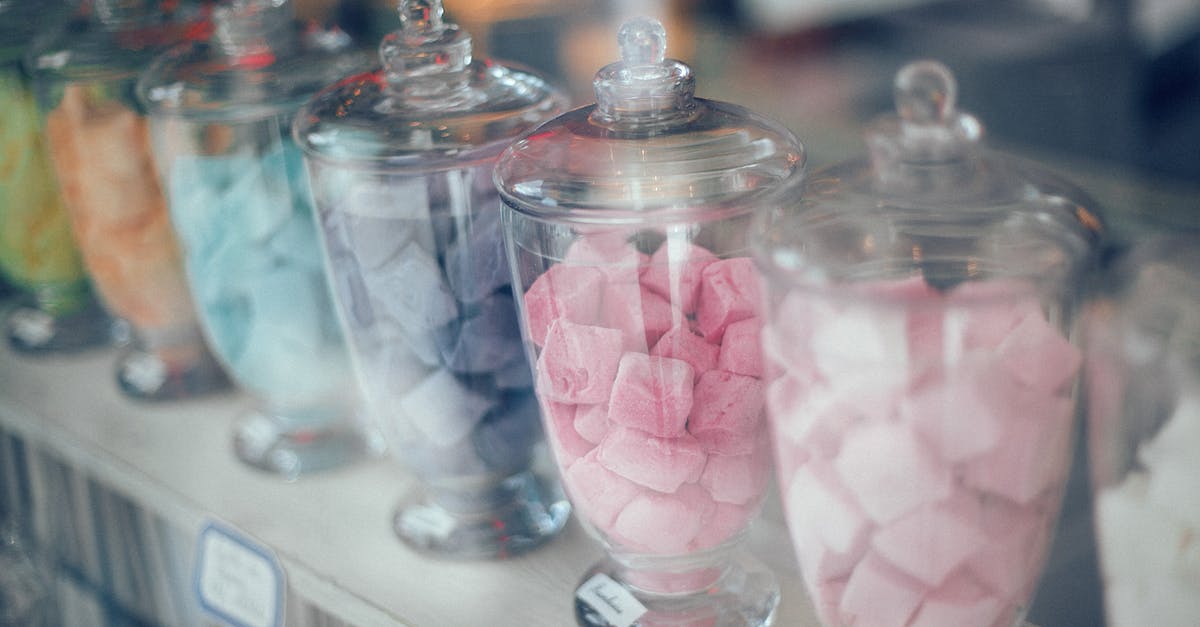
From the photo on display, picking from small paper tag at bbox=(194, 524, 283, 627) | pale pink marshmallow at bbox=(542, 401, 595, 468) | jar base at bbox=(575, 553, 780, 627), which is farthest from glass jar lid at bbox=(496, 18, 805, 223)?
small paper tag at bbox=(194, 524, 283, 627)

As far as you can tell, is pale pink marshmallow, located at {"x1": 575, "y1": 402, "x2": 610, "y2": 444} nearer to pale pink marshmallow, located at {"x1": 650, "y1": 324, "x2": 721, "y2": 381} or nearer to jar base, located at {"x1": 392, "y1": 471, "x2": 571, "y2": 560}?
pale pink marshmallow, located at {"x1": 650, "y1": 324, "x2": 721, "y2": 381}

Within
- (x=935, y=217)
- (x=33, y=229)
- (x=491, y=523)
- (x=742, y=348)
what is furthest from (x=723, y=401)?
(x=33, y=229)

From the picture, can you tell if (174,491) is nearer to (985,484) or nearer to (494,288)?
(494,288)

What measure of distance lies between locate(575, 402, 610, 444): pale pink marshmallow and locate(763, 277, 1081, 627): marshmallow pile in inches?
3.4

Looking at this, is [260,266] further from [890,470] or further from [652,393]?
[890,470]

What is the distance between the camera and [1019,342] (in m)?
0.44

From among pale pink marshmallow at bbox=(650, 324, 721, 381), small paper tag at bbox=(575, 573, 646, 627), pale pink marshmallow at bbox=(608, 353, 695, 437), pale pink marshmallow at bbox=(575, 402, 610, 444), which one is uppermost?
pale pink marshmallow at bbox=(650, 324, 721, 381)

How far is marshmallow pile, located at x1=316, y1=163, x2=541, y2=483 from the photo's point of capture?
0.62m

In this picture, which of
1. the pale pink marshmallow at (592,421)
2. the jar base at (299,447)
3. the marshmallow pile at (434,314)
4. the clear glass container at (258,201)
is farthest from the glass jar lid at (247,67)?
the pale pink marshmallow at (592,421)

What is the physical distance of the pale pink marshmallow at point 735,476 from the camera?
550 mm

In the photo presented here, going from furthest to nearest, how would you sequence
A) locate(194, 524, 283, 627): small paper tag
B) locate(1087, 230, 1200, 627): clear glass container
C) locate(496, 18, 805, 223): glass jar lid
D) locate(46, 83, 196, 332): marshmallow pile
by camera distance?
1. locate(46, 83, 196, 332): marshmallow pile
2. locate(194, 524, 283, 627): small paper tag
3. locate(496, 18, 805, 223): glass jar lid
4. locate(1087, 230, 1200, 627): clear glass container

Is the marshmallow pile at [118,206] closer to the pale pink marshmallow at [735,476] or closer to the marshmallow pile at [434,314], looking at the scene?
the marshmallow pile at [434,314]

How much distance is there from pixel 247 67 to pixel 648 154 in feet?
1.19

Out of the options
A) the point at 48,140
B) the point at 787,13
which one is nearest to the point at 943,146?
the point at 48,140
